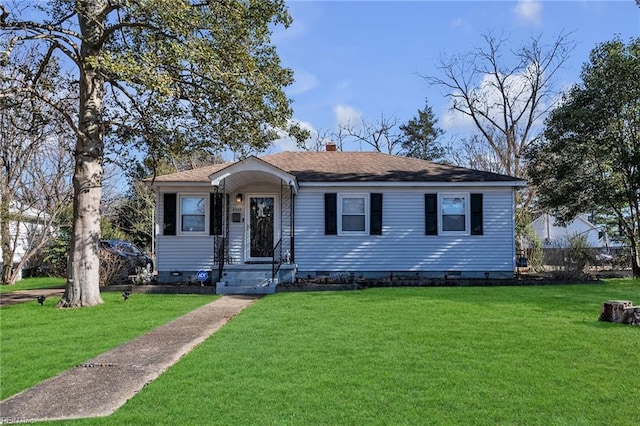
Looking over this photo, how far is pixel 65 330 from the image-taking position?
24.5ft

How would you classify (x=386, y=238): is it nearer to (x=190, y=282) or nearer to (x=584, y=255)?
(x=190, y=282)

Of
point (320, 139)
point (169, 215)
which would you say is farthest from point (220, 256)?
point (320, 139)

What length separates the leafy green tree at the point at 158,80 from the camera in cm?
902

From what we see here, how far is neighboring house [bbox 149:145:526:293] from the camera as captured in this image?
14547 mm

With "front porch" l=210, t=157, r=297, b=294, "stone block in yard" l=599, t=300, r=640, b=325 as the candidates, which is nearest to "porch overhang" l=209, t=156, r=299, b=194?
"front porch" l=210, t=157, r=297, b=294

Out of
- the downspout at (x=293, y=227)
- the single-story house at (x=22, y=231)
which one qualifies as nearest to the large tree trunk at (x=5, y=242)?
the single-story house at (x=22, y=231)

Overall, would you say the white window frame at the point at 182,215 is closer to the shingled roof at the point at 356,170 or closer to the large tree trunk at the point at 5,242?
the shingled roof at the point at 356,170

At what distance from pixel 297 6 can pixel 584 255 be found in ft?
43.6

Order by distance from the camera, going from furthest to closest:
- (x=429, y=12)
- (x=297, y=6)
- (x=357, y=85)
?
(x=357, y=85) < (x=429, y=12) < (x=297, y=6)

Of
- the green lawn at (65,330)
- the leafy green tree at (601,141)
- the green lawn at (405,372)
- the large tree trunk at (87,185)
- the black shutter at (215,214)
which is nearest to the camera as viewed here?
the green lawn at (405,372)

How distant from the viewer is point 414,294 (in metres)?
10.8

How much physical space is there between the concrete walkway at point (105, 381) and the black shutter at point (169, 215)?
742 cm

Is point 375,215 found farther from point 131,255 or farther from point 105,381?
point 105,381

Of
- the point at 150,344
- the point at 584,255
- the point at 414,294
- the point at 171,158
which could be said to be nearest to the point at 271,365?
the point at 150,344
